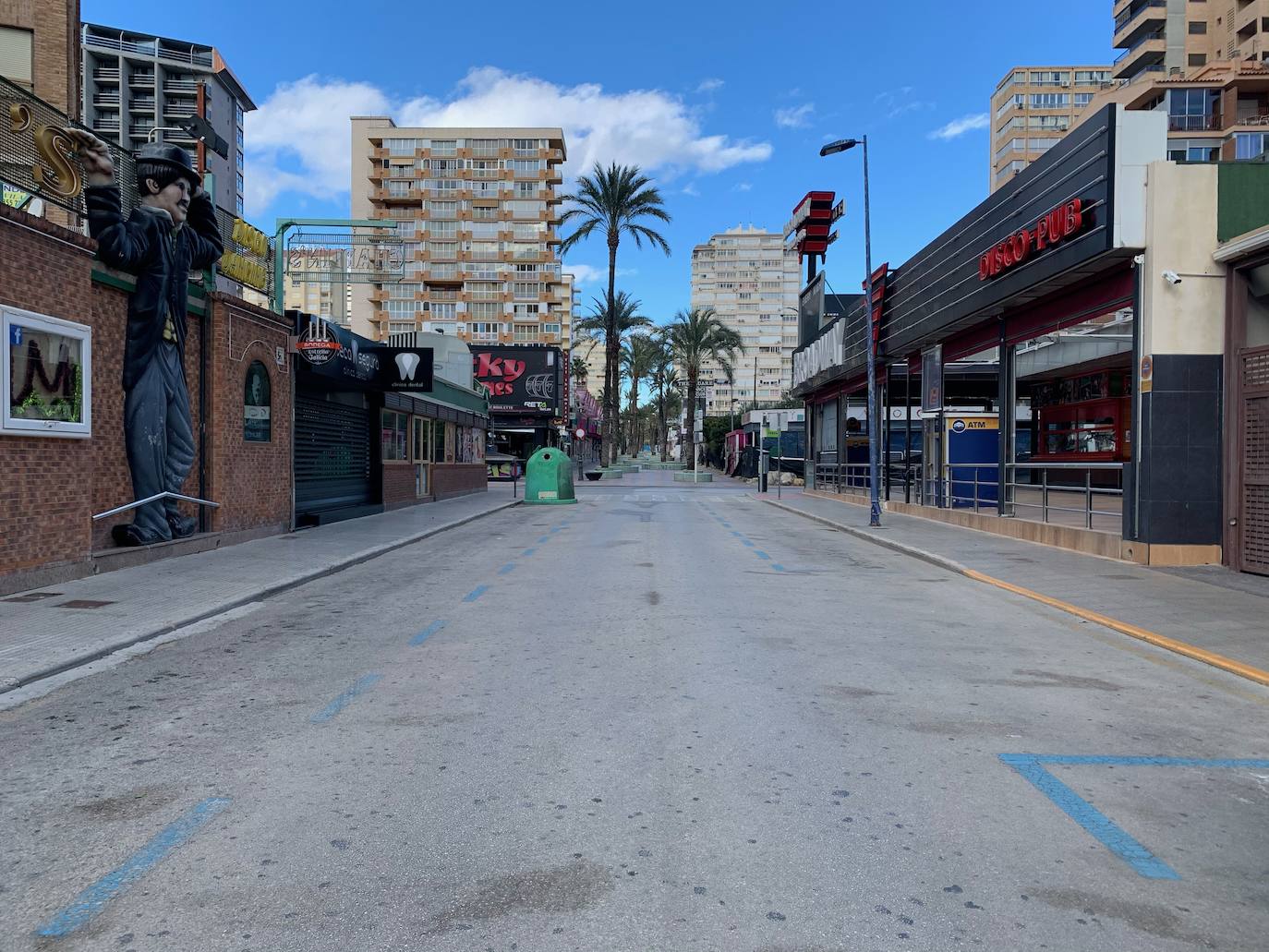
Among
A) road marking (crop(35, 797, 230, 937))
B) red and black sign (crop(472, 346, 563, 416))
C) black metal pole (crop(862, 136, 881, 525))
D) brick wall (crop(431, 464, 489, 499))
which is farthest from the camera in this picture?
red and black sign (crop(472, 346, 563, 416))

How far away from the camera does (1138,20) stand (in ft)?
219

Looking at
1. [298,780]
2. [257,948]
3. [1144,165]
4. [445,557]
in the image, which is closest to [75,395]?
[445,557]

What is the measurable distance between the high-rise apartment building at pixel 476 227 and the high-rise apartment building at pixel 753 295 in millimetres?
97238

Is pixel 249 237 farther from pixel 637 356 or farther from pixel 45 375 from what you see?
pixel 637 356

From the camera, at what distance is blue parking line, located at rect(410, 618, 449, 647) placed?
8422 mm

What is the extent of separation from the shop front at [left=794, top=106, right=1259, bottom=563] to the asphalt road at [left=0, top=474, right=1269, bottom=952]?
6.23m

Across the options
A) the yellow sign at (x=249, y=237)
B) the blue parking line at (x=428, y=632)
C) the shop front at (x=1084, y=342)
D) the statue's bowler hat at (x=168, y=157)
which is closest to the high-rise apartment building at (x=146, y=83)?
the yellow sign at (x=249, y=237)

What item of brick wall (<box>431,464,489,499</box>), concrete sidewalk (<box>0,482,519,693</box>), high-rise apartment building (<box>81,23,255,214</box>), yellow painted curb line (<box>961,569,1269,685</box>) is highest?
A: high-rise apartment building (<box>81,23,255,214</box>)

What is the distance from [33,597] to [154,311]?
191 inches

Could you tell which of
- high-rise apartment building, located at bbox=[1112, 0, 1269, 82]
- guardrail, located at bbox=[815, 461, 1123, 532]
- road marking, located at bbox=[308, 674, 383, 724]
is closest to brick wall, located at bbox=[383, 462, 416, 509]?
guardrail, located at bbox=[815, 461, 1123, 532]

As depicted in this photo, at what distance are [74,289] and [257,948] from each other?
10.7 meters

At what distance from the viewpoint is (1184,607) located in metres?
10.4

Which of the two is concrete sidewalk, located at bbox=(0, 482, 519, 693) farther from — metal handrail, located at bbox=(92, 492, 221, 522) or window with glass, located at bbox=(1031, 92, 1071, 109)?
window with glass, located at bbox=(1031, 92, 1071, 109)

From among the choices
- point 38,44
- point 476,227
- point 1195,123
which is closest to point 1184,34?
point 1195,123
